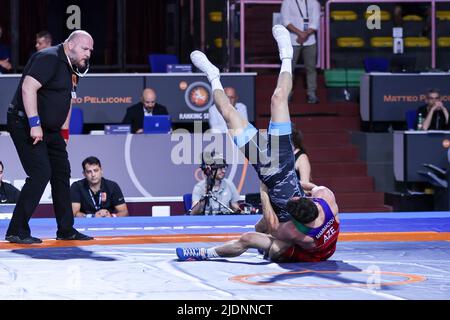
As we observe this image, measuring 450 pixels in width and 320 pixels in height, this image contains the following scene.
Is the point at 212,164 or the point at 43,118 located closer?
the point at 43,118

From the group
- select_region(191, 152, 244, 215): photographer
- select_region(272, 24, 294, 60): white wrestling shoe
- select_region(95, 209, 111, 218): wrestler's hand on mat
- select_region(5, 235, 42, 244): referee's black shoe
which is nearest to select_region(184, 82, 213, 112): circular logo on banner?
select_region(191, 152, 244, 215): photographer

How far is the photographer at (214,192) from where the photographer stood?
10.1m

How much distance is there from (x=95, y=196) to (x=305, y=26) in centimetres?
606

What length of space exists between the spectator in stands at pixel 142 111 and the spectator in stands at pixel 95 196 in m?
2.98

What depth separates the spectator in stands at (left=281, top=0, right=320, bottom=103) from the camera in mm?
15133

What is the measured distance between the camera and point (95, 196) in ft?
32.9

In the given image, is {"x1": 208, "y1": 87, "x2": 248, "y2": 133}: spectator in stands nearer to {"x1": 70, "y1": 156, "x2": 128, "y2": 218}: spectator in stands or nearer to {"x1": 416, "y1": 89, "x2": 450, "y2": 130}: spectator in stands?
{"x1": 416, "y1": 89, "x2": 450, "y2": 130}: spectator in stands

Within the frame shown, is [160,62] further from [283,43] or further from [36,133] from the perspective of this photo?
[36,133]

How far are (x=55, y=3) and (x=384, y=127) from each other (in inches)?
282

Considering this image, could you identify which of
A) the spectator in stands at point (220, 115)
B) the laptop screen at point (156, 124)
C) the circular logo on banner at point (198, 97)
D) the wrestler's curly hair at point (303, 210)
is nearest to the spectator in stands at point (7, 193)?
the laptop screen at point (156, 124)

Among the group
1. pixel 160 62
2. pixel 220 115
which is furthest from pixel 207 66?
pixel 160 62

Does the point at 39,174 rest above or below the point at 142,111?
below

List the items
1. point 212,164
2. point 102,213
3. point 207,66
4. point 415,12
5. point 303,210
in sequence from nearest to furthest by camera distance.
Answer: point 303,210
point 207,66
point 102,213
point 212,164
point 415,12

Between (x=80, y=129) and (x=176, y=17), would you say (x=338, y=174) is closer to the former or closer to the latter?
(x=80, y=129)
